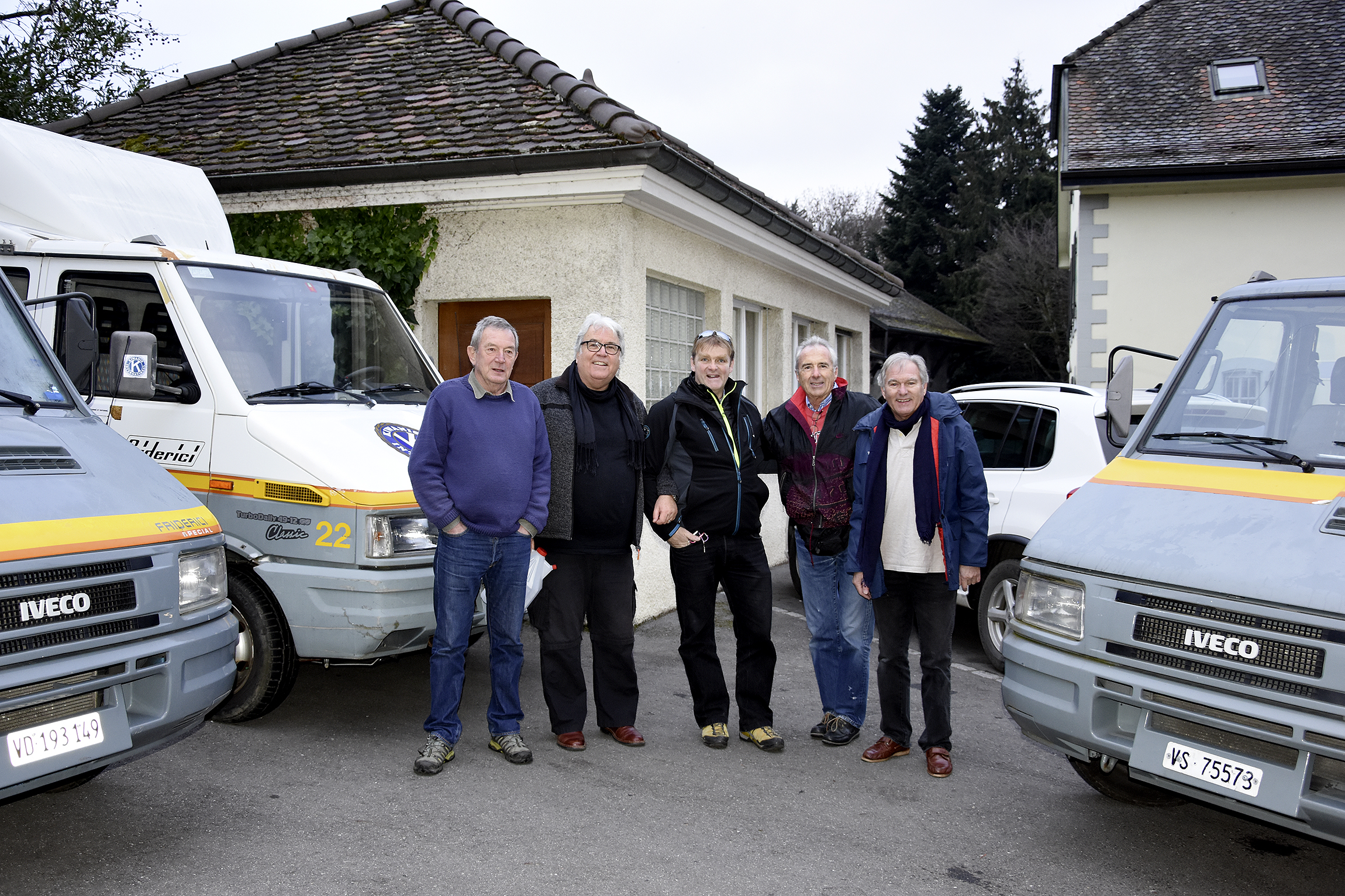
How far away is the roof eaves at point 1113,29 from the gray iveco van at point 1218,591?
15747 millimetres

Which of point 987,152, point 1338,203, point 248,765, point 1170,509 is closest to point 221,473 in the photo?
point 248,765

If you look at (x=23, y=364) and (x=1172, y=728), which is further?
(x=23, y=364)

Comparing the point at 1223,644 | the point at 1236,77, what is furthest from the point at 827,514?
the point at 1236,77

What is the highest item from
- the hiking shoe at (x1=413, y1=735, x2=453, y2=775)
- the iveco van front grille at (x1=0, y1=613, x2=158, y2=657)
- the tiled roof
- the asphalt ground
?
the tiled roof

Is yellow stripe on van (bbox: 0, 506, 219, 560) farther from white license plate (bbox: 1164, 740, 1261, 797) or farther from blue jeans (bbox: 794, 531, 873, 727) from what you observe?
white license plate (bbox: 1164, 740, 1261, 797)

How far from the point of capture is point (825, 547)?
494 cm

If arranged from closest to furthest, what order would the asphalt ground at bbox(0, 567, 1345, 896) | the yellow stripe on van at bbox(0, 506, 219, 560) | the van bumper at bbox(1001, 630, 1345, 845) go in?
the van bumper at bbox(1001, 630, 1345, 845) → the yellow stripe on van at bbox(0, 506, 219, 560) → the asphalt ground at bbox(0, 567, 1345, 896)

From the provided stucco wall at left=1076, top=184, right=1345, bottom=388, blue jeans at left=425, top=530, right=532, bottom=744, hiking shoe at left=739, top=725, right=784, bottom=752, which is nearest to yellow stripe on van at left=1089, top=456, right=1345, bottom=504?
hiking shoe at left=739, top=725, right=784, bottom=752

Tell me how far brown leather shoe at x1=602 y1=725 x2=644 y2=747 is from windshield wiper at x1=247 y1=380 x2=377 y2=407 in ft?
6.97

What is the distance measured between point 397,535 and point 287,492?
0.54 metres

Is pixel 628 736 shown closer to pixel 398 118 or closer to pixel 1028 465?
pixel 1028 465

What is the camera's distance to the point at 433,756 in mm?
4602

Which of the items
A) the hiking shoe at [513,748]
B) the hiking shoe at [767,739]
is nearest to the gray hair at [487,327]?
the hiking shoe at [513,748]

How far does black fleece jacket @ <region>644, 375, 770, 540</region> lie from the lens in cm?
490
